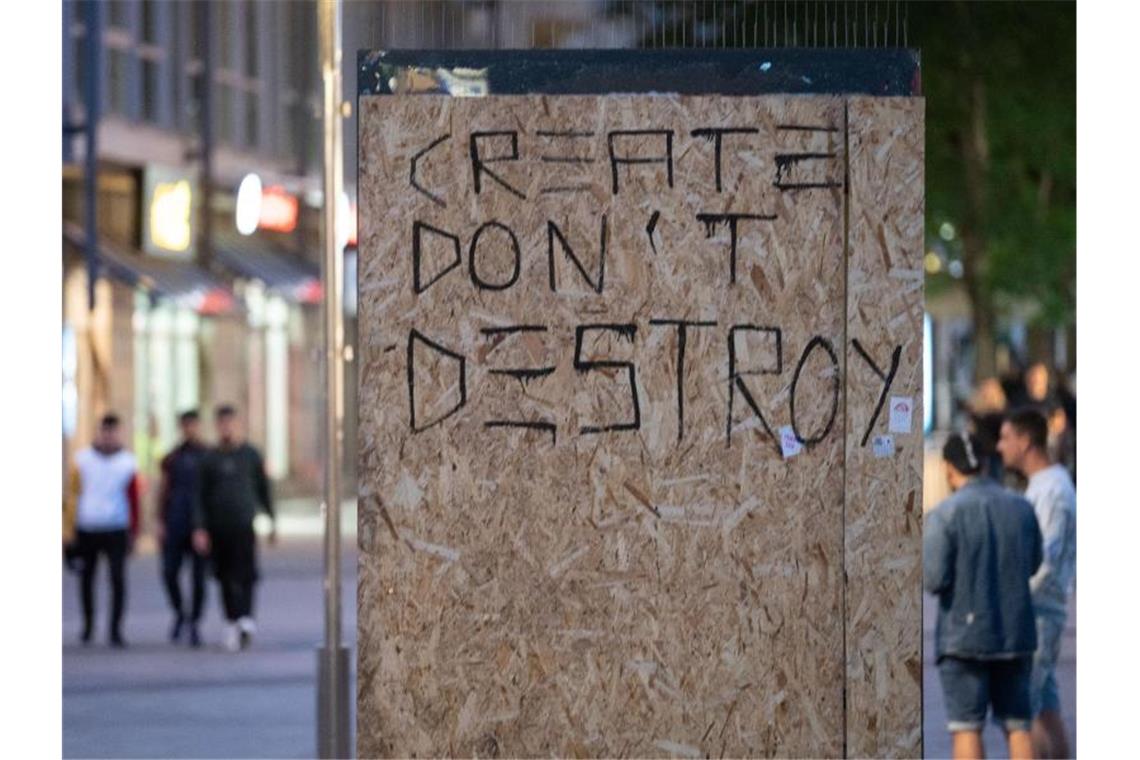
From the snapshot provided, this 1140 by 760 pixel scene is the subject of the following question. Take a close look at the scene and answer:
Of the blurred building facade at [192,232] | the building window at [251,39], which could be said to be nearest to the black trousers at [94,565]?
the blurred building facade at [192,232]

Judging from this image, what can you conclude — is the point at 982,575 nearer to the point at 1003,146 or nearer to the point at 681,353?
the point at 681,353

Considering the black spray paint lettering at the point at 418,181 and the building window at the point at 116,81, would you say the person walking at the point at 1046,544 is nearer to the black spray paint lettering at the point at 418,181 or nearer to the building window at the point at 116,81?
the black spray paint lettering at the point at 418,181

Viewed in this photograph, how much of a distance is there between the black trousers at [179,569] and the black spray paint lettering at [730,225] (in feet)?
41.8

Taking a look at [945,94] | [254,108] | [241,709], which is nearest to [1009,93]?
[945,94]

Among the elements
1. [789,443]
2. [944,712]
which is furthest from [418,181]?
[944,712]

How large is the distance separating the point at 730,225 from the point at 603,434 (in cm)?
70

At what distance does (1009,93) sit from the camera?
23719 millimetres

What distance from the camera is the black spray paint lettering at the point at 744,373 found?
7.56 m

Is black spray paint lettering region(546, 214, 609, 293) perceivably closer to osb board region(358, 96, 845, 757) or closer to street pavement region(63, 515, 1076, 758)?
osb board region(358, 96, 845, 757)

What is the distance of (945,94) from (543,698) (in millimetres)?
17272

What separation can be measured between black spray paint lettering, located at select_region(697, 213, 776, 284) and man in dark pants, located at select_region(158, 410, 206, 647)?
1266 centimetres

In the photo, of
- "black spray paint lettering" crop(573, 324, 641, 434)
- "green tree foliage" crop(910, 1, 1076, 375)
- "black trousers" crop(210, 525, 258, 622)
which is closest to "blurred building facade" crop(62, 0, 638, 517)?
"green tree foliage" crop(910, 1, 1076, 375)
